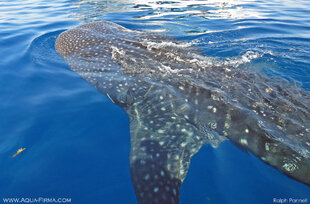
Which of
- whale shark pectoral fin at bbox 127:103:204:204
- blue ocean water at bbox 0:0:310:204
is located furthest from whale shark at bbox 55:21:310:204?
blue ocean water at bbox 0:0:310:204

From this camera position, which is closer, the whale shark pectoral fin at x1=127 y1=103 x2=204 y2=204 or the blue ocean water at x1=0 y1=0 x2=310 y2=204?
the whale shark pectoral fin at x1=127 y1=103 x2=204 y2=204

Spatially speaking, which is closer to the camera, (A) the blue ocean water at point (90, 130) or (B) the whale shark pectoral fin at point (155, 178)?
(B) the whale shark pectoral fin at point (155, 178)

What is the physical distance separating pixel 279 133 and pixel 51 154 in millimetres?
3125

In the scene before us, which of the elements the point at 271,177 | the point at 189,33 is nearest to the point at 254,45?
the point at 189,33

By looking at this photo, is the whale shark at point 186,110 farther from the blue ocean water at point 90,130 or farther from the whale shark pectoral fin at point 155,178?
the blue ocean water at point 90,130

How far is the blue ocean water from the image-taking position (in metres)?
2.27

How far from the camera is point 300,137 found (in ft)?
8.39

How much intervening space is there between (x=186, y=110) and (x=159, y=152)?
3.13ft

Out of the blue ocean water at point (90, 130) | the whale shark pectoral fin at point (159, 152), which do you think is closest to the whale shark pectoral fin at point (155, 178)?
the whale shark pectoral fin at point (159, 152)

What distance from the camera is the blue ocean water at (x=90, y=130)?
2.27 meters

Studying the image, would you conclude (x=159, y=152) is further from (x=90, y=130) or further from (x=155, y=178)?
(x=90, y=130)

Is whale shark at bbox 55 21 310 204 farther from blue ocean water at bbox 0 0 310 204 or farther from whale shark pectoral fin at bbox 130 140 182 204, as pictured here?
blue ocean water at bbox 0 0 310 204

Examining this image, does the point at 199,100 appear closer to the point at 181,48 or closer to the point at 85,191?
the point at 85,191

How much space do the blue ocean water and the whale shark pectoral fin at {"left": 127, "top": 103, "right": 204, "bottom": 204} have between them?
157mm
